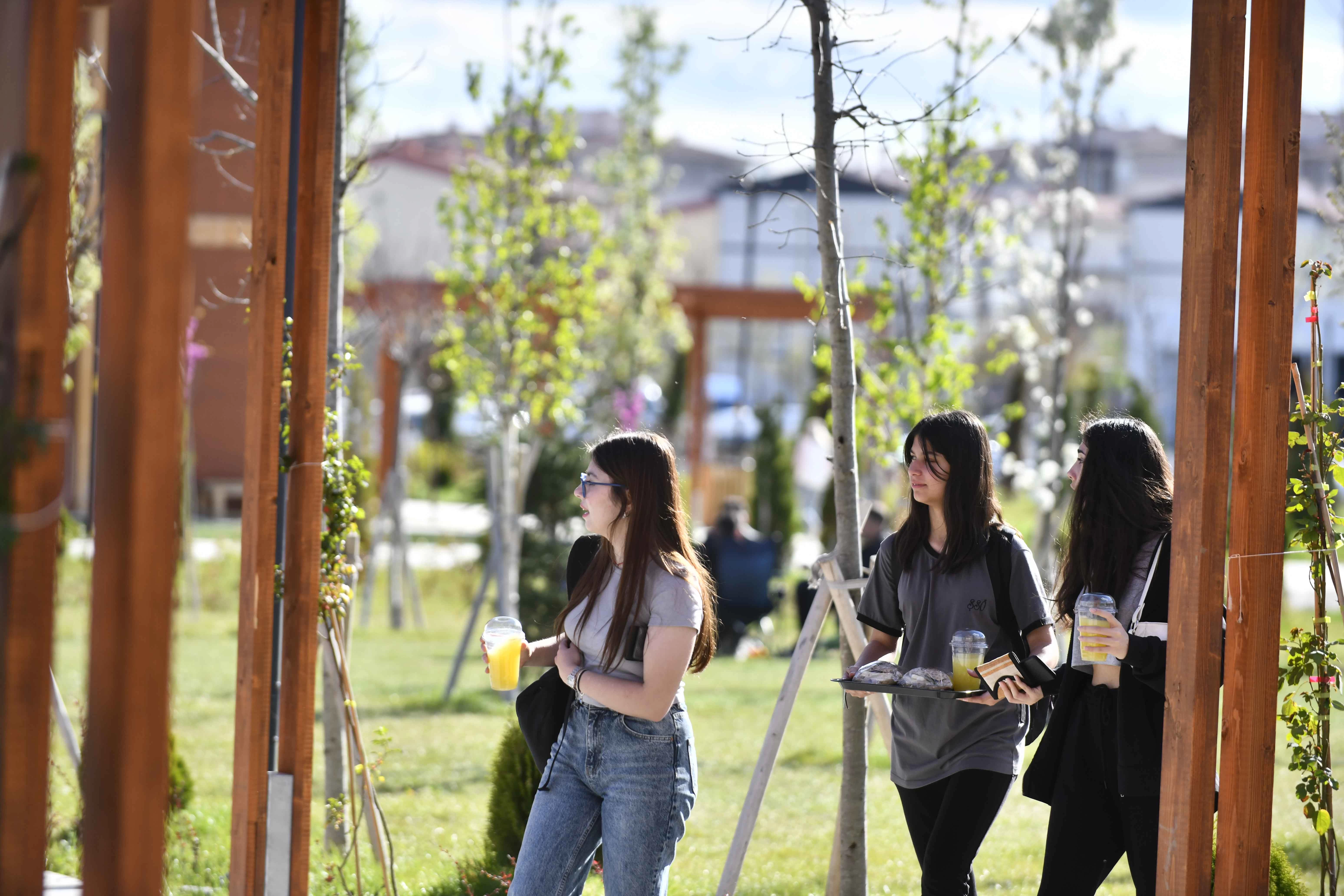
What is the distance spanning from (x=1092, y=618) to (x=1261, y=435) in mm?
547

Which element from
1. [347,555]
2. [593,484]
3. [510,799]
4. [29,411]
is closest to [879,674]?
[593,484]

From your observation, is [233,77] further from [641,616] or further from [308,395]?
[641,616]

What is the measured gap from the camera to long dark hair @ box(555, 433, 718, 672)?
116 inches

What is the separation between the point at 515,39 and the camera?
28.6ft

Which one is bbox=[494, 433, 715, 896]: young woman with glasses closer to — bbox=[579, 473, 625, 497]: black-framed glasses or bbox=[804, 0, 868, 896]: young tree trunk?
bbox=[579, 473, 625, 497]: black-framed glasses

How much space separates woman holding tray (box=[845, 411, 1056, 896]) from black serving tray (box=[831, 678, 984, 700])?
36mm

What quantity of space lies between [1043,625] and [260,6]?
247cm

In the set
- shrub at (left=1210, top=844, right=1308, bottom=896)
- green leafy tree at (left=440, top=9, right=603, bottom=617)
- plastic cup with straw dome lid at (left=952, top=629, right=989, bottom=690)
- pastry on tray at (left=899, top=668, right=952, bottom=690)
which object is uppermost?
green leafy tree at (left=440, top=9, right=603, bottom=617)

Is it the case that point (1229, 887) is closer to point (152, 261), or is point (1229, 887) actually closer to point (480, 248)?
point (152, 261)

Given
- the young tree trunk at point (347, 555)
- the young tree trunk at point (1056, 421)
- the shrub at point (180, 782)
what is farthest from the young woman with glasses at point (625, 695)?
the young tree trunk at point (1056, 421)

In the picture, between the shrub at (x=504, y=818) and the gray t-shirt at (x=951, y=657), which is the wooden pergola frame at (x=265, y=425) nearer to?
the gray t-shirt at (x=951, y=657)

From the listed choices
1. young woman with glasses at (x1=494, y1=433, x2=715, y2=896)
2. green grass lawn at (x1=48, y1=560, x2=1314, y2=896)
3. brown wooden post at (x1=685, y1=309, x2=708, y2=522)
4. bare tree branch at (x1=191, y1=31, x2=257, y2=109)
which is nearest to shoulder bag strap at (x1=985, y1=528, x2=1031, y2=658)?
young woman with glasses at (x1=494, y1=433, x2=715, y2=896)

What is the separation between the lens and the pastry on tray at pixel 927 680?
310 centimetres

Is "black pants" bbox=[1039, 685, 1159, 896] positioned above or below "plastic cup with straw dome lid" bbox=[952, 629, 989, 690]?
below
